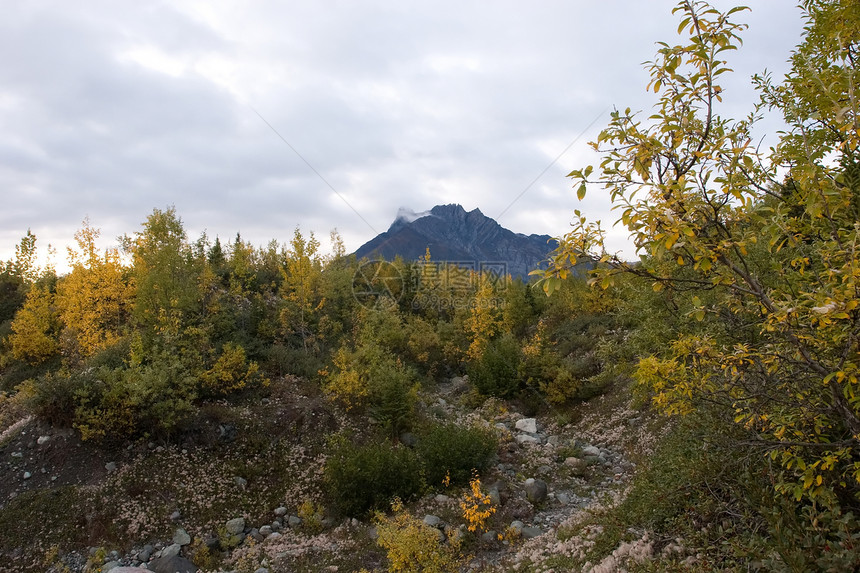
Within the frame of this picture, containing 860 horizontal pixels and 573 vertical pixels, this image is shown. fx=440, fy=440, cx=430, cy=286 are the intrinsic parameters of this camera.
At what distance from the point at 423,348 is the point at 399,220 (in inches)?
2528

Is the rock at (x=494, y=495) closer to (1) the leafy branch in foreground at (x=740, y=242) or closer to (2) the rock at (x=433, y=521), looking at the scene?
(2) the rock at (x=433, y=521)

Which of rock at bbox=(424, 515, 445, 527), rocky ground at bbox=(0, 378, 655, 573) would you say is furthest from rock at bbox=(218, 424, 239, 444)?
rock at bbox=(424, 515, 445, 527)

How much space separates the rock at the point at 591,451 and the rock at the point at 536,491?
2.60m

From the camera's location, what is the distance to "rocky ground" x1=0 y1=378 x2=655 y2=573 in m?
8.77

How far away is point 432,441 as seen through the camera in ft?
39.2

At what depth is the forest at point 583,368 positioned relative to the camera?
2826mm

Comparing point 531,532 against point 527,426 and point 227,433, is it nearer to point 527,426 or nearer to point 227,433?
point 527,426

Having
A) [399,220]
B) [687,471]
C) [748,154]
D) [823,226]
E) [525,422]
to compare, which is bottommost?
[525,422]

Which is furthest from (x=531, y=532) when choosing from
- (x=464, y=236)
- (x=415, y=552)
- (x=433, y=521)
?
(x=464, y=236)

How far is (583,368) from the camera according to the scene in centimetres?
1925

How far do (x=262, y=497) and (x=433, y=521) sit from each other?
16.3 feet

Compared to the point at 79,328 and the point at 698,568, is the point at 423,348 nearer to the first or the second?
the point at 79,328

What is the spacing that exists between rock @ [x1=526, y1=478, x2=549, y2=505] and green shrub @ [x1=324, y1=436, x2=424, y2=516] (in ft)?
8.46

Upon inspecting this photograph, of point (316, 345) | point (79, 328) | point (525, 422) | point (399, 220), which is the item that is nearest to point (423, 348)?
point (316, 345)
